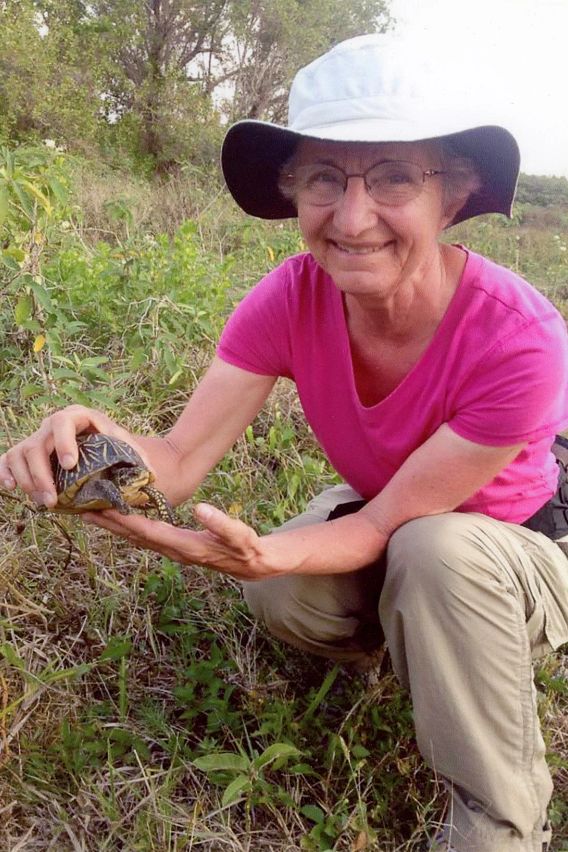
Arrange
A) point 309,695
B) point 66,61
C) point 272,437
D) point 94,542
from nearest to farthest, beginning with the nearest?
point 309,695 → point 94,542 → point 272,437 → point 66,61

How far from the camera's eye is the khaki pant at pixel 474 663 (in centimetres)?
176

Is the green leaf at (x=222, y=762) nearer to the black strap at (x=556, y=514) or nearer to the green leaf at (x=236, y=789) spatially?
the green leaf at (x=236, y=789)

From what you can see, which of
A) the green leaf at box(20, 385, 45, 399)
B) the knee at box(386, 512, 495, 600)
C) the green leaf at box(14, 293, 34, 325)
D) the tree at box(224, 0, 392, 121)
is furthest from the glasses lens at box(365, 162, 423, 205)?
the tree at box(224, 0, 392, 121)

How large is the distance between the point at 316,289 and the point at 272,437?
1.16 m

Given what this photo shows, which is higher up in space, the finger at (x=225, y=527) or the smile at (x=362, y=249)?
the smile at (x=362, y=249)

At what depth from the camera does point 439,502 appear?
1.93m

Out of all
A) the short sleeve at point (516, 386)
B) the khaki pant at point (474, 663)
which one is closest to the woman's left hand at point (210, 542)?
the khaki pant at point (474, 663)

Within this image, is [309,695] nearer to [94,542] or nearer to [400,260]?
[94,542]

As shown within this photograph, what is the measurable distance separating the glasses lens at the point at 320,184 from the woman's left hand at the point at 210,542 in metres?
0.78

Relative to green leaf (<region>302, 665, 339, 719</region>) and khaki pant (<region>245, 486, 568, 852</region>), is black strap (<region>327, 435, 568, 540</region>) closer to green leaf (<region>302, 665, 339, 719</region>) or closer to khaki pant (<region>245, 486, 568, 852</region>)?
khaki pant (<region>245, 486, 568, 852</region>)

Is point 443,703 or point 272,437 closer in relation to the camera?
point 443,703

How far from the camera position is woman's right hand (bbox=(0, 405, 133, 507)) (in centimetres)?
175

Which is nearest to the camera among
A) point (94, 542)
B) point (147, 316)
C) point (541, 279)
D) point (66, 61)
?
point (94, 542)

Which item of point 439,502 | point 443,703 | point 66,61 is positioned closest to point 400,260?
point 439,502
